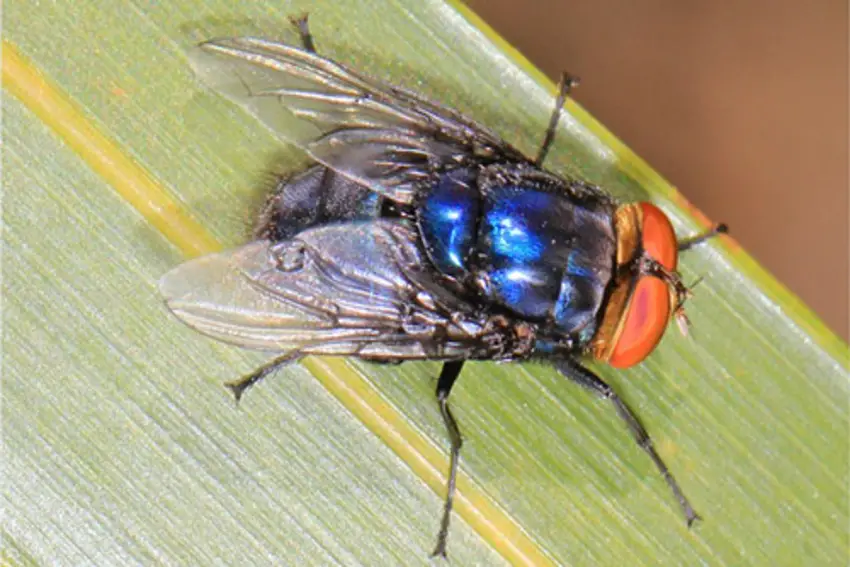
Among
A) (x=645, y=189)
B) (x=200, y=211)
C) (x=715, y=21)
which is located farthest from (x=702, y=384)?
(x=715, y=21)

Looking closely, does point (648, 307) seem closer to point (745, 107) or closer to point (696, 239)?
point (696, 239)

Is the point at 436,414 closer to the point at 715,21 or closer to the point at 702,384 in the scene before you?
the point at 702,384

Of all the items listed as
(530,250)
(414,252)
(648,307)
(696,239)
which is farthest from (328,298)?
(696,239)

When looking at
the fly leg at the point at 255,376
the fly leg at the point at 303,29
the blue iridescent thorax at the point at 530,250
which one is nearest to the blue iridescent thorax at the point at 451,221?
the blue iridescent thorax at the point at 530,250

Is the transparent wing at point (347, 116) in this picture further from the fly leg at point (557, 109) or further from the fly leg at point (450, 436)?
the fly leg at point (450, 436)

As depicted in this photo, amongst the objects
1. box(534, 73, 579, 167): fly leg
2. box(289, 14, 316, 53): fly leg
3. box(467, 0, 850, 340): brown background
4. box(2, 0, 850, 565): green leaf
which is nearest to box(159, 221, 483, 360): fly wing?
box(2, 0, 850, 565): green leaf

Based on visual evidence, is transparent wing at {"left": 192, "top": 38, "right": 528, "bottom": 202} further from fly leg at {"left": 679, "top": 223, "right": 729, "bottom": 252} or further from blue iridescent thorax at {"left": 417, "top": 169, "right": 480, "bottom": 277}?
fly leg at {"left": 679, "top": 223, "right": 729, "bottom": 252}

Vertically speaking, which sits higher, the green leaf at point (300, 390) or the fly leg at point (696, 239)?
the fly leg at point (696, 239)
